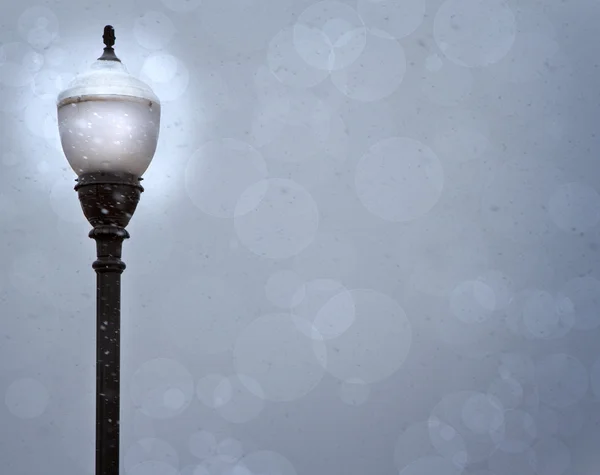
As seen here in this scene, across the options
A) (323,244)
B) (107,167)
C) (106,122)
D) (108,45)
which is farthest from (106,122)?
(323,244)

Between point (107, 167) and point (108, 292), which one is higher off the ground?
point (107, 167)

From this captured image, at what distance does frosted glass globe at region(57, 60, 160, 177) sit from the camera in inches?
90.4

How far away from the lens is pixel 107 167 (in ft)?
7.64

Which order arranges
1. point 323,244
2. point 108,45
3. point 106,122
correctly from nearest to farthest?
point 106,122 < point 108,45 < point 323,244

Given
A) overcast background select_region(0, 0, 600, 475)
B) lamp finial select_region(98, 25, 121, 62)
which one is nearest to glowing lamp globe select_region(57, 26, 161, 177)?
lamp finial select_region(98, 25, 121, 62)

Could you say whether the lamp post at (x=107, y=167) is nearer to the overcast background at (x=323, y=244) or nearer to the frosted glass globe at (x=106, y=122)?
the frosted glass globe at (x=106, y=122)

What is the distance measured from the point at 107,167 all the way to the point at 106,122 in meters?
0.12

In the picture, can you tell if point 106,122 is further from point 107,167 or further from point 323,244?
point 323,244

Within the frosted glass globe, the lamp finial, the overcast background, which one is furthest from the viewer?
the overcast background

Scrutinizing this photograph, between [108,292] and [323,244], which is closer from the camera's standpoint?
[108,292]

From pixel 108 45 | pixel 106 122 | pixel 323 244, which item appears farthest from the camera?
pixel 323 244

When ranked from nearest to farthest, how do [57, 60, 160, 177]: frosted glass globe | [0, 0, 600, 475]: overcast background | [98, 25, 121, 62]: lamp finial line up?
[57, 60, 160, 177]: frosted glass globe < [98, 25, 121, 62]: lamp finial < [0, 0, 600, 475]: overcast background

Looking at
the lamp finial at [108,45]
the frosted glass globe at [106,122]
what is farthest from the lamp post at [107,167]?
the lamp finial at [108,45]

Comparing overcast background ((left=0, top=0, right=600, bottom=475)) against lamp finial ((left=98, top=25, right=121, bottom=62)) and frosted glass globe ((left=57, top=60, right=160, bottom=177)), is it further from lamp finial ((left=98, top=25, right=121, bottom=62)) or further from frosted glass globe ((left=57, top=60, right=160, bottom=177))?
frosted glass globe ((left=57, top=60, right=160, bottom=177))
